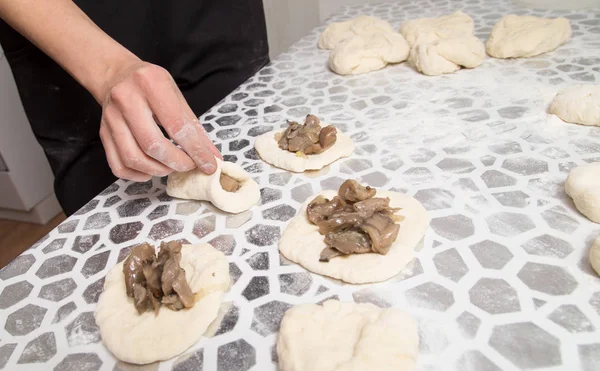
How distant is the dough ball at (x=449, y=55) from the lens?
281 centimetres

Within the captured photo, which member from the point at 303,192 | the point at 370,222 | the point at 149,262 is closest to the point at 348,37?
the point at 303,192

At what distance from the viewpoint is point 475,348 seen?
1349 mm

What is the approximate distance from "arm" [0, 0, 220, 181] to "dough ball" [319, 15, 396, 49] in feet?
6.12

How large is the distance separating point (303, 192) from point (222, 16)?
1.48 m

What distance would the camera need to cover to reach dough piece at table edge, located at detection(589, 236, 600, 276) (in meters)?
1.49

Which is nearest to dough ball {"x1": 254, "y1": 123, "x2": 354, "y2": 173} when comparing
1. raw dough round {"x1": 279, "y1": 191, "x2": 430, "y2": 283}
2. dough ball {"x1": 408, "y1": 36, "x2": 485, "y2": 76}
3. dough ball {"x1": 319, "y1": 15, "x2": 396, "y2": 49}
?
raw dough round {"x1": 279, "y1": 191, "x2": 430, "y2": 283}

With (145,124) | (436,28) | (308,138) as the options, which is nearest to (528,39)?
(436,28)

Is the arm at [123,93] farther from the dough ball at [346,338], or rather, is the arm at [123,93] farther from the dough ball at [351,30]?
the dough ball at [351,30]

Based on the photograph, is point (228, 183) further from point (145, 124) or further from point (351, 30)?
point (351, 30)

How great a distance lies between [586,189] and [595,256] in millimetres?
321

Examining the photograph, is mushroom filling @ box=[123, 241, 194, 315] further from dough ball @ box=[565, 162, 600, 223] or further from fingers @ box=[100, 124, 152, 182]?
dough ball @ box=[565, 162, 600, 223]

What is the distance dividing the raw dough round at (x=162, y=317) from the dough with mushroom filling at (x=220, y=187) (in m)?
0.27

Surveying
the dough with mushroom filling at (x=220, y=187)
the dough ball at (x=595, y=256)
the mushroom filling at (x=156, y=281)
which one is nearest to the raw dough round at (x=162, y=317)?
the mushroom filling at (x=156, y=281)

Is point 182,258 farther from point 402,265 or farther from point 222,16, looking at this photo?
point 222,16
